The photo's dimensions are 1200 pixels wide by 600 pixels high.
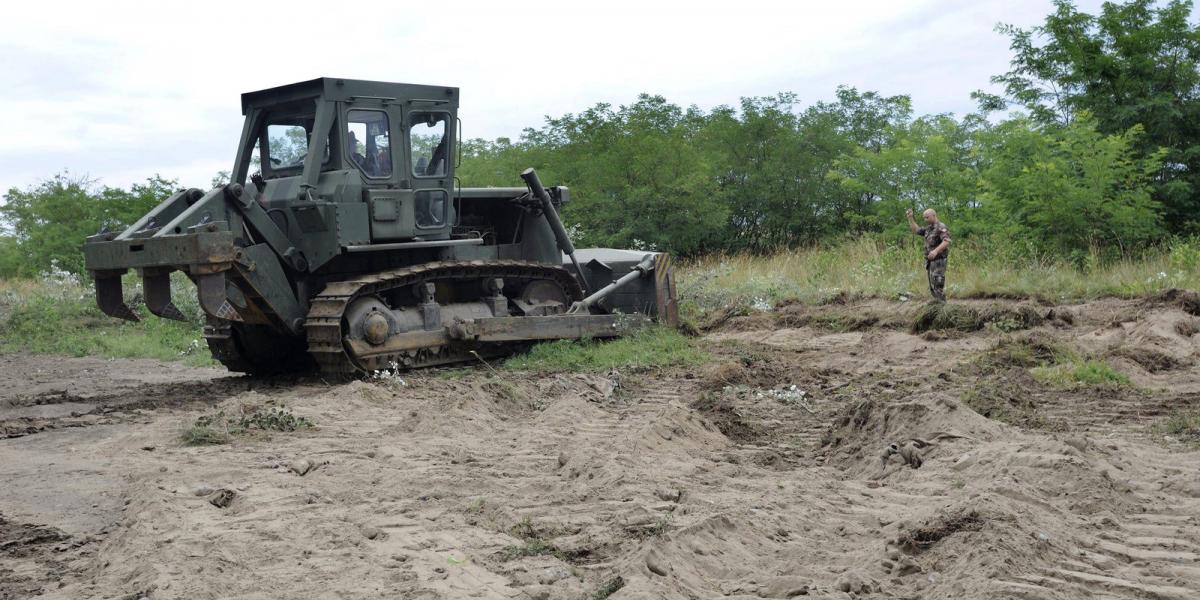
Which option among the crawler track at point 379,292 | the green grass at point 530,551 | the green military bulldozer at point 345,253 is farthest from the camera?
the crawler track at point 379,292

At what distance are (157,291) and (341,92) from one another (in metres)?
2.59

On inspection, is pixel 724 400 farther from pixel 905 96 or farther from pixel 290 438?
pixel 905 96

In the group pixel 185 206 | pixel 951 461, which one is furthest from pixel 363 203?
pixel 951 461

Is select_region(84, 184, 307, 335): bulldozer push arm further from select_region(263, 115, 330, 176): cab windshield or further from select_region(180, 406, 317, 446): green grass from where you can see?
select_region(180, 406, 317, 446): green grass

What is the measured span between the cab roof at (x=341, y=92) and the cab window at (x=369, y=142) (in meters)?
0.20

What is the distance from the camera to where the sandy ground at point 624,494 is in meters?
4.23

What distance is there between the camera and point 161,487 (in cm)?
592

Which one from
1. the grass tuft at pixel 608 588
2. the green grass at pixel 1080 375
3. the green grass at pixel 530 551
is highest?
the grass tuft at pixel 608 588

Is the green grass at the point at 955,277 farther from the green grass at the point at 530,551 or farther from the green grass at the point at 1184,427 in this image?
the green grass at the point at 530,551

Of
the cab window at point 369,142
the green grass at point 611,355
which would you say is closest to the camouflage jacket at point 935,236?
the green grass at point 611,355

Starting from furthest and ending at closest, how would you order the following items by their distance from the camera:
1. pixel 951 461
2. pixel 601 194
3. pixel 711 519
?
pixel 601 194 → pixel 951 461 → pixel 711 519

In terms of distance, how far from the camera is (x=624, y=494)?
Result: 5414mm

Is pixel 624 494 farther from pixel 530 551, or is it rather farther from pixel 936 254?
pixel 936 254

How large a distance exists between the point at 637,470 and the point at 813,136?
2484cm
